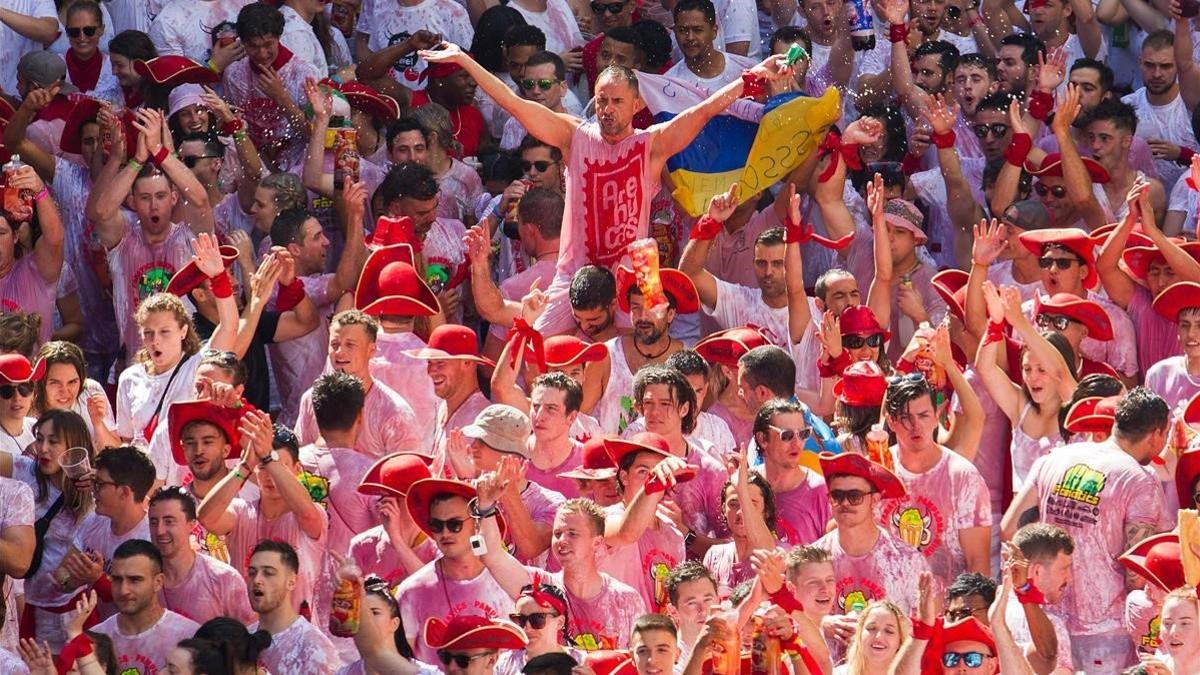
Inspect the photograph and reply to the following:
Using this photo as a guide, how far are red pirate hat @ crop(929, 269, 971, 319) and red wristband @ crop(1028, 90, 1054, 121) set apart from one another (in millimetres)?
1525

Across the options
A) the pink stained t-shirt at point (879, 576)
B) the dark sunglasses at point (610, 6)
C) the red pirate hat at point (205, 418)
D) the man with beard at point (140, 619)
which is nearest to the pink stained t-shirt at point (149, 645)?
the man with beard at point (140, 619)

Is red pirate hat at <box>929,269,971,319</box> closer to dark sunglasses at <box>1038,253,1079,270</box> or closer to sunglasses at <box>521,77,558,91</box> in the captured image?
dark sunglasses at <box>1038,253,1079,270</box>

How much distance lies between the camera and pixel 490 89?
1247cm

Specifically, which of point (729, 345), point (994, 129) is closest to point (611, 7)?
point (994, 129)

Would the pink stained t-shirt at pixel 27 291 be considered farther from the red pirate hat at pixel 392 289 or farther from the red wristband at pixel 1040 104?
the red wristband at pixel 1040 104

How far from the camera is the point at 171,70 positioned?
528 inches

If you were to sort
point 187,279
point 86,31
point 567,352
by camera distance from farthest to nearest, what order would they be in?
1. point 86,31
2. point 187,279
3. point 567,352

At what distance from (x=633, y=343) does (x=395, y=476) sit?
190 cm

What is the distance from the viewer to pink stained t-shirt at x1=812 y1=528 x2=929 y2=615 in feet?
33.6

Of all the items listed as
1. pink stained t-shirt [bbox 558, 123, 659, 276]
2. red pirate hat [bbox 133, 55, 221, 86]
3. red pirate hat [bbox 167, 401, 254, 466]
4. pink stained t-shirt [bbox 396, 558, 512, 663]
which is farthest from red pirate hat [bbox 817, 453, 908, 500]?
red pirate hat [bbox 133, 55, 221, 86]

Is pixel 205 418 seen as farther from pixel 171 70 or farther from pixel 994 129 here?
pixel 994 129

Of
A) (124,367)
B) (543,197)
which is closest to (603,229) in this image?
(543,197)

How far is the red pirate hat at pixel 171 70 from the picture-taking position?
13.4 metres

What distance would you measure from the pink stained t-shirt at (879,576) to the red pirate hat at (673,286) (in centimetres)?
195
